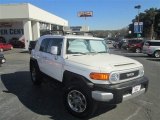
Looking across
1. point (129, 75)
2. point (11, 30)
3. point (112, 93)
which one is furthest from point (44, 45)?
point (11, 30)

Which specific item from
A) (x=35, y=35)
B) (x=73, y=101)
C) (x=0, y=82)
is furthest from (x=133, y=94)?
(x=35, y=35)

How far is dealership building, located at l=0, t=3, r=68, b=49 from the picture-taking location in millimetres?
36562

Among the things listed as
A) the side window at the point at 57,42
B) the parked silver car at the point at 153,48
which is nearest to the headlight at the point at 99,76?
the side window at the point at 57,42

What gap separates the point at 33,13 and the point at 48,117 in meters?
34.4

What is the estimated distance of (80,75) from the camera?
5930mm

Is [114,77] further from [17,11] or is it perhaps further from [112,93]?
[17,11]

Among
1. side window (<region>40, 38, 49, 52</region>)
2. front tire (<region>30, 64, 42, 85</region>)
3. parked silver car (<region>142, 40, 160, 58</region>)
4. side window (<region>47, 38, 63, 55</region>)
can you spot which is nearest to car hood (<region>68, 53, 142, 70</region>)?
side window (<region>47, 38, 63, 55</region>)

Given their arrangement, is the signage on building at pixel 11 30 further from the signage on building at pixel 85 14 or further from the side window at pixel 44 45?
the side window at pixel 44 45

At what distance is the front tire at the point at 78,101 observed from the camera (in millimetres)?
5688

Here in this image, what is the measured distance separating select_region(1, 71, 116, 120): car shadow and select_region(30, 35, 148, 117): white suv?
0.40 meters

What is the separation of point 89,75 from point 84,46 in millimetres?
1670

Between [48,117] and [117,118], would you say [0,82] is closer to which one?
[48,117]

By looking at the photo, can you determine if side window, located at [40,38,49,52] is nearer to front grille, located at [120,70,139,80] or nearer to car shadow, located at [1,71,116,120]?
car shadow, located at [1,71,116,120]

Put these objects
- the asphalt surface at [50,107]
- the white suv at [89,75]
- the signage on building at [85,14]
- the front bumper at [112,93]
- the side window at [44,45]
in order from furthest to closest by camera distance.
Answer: the signage on building at [85,14] < the side window at [44,45] < the asphalt surface at [50,107] < the white suv at [89,75] < the front bumper at [112,93]
